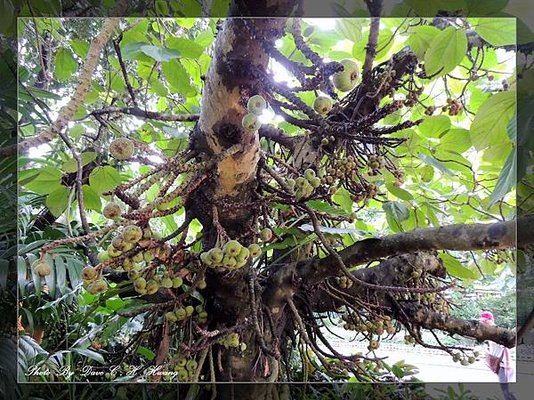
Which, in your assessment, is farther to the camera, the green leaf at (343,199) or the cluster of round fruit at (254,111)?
the green leaf at (343,199)

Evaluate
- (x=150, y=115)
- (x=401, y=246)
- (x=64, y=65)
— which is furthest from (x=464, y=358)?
(x=64, y=65)

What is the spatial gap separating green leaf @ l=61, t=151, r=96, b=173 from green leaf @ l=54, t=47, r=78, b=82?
89 millimetres

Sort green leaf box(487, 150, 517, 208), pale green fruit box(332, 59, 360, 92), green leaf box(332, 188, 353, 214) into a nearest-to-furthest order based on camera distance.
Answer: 1. pale green fruit box(332, 59, 360, 92)
2. green leaf box(487, 150, 517, 208)
3. green leaf box(332, 188, 353, 214)

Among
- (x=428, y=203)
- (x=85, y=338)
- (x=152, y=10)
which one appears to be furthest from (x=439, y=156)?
(x=85, y=338)

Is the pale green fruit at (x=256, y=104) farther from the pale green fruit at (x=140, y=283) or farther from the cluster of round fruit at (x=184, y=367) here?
the cluster of round fruit at (x=184, y=367)

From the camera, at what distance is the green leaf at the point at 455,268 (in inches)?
22.5

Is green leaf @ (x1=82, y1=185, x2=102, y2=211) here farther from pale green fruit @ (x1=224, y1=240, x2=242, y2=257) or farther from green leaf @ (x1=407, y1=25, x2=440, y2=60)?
green leaf @ (x1=407, y1=25, x2=440, y2=60)

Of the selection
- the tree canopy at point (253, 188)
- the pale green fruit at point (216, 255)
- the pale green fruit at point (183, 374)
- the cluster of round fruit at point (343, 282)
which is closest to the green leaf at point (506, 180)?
the tree canopy at point (253, 188)

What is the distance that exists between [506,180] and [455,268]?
141mm

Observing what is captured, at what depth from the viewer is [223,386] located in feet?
2.02

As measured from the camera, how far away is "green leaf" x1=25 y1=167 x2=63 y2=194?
1.76 ft

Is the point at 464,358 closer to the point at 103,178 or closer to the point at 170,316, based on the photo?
the point at 170,316

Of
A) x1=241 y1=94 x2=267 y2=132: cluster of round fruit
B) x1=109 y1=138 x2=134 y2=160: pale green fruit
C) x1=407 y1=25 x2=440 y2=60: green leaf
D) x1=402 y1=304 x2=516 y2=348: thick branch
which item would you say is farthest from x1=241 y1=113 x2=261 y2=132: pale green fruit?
x1=402 y1=304 x2=516 y2=348: thick branch

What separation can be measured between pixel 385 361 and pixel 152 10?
1.70ft
